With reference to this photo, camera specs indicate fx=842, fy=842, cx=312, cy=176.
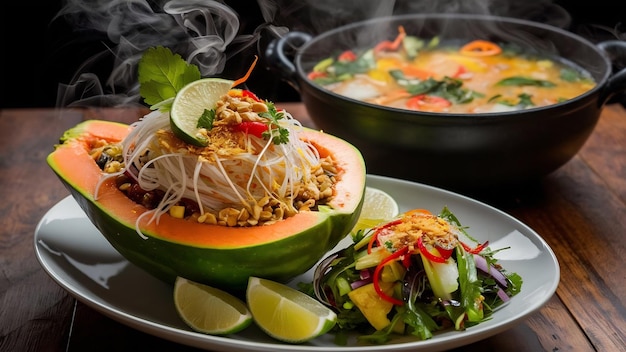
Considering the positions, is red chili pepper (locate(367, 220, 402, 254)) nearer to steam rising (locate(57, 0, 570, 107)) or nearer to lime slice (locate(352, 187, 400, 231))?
lime slice (locate(352, 187, 400, 231))

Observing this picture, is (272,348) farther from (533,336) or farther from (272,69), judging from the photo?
(272,69)

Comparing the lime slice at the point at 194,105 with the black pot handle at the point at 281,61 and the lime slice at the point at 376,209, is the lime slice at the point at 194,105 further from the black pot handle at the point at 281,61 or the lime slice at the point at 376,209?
the black pot handle at the point at 281,61

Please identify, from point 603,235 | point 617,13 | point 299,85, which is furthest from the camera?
point 617,13

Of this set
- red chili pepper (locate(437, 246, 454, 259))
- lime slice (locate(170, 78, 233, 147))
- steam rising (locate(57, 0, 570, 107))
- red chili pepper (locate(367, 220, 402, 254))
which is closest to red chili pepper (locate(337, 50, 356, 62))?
steam rising (locate(57, 0, 570, 107))

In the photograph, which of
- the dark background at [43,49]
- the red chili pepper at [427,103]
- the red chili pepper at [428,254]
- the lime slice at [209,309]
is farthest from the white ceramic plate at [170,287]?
the dark background at [43,49]

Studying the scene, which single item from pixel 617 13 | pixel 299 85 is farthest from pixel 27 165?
pixel 617 13

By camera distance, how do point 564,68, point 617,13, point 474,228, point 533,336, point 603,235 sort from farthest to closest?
point 617,13
point 564,68
point 603,235
point 474,228
point 533,336

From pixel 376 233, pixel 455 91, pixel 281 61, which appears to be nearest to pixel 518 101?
pixel 455 91
